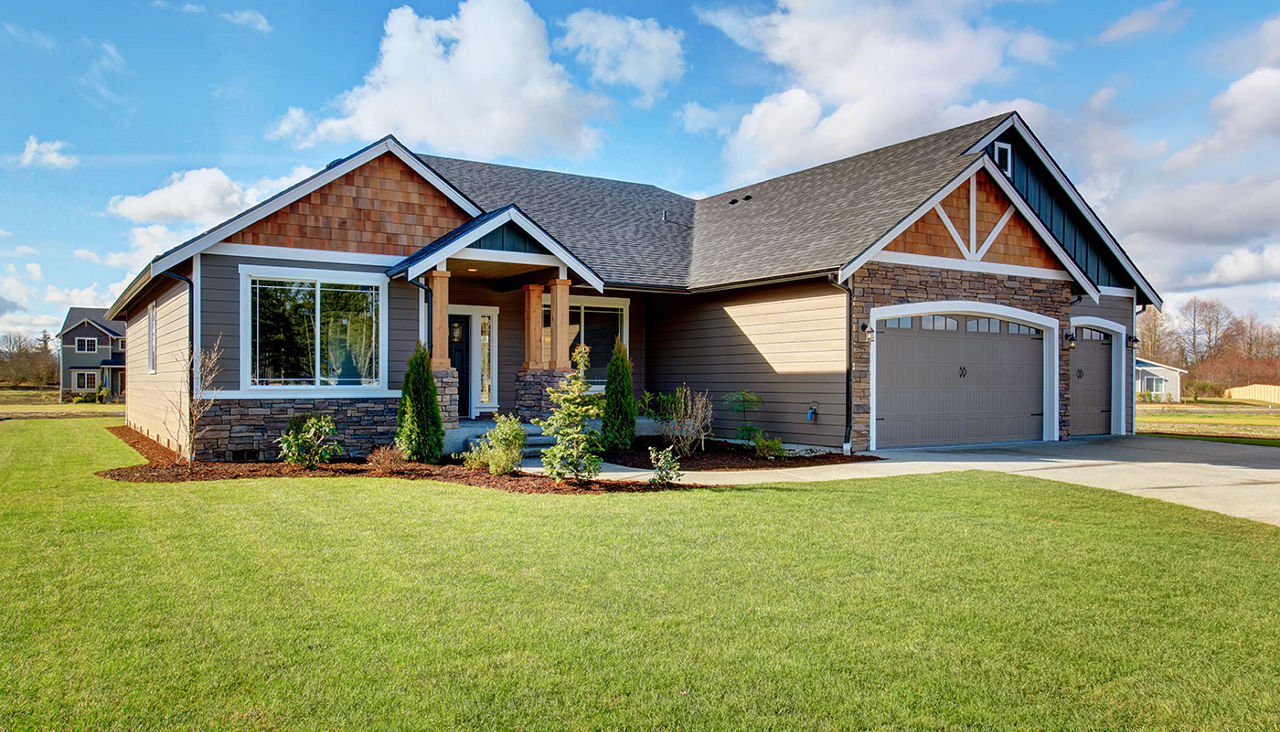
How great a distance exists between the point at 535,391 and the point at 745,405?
384cm

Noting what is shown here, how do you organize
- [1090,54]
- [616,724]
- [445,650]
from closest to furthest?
[616,724] → [445,650] → [1090,54]

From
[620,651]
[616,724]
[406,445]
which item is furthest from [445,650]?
[406,445]

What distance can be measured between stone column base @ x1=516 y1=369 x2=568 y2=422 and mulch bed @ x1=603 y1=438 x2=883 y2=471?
143 centimetres

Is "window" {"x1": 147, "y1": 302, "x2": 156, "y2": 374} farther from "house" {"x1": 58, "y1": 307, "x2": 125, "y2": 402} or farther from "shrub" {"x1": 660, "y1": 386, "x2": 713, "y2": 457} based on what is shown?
"house" {"x1": 58, "y1": 307, "x2": 125, "y2": 402}

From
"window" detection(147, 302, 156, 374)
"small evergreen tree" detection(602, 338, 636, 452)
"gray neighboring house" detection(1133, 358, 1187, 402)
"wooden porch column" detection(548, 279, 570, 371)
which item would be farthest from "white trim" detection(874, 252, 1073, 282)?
"gray neighboring house" detection(1133, 358, 1187, 402)

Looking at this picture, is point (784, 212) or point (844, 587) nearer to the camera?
point (844, 587)

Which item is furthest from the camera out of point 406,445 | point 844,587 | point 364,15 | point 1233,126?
point 1233,126

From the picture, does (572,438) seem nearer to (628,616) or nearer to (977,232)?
(628,616)

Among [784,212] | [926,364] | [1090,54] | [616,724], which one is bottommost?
[616,724]

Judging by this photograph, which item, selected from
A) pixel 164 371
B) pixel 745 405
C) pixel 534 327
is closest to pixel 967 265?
pixel 745 405

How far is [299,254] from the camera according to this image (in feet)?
40.7

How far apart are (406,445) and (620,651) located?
27.9ft

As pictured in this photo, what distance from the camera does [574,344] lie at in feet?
54.1

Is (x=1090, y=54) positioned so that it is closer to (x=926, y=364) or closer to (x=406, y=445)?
(x=926, y=364)
